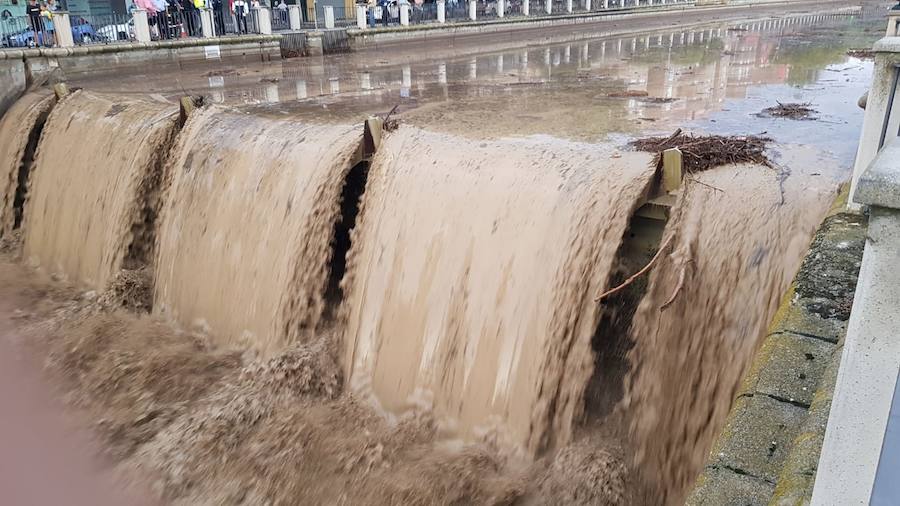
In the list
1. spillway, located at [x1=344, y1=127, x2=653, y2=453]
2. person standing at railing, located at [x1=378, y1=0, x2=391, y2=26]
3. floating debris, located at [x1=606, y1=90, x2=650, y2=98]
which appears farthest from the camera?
person standing at railing, located at [x1=378, y1=0, x2=391, y2=26]

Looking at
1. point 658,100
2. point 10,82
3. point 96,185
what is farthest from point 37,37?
point 658,100

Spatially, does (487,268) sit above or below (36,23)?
below

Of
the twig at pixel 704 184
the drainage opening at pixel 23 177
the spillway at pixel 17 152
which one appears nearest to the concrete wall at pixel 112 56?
the spillway at pixel 17 152

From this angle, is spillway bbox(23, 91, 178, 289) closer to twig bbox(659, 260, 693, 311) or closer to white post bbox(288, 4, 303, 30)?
twig bbox(659, 260, 693, 311)

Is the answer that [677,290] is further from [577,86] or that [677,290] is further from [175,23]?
[175,23]

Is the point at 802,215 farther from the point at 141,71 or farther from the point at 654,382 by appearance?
the point at 141,71

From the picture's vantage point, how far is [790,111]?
7.77 meters

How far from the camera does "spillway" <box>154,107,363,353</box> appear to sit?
6.02 meters

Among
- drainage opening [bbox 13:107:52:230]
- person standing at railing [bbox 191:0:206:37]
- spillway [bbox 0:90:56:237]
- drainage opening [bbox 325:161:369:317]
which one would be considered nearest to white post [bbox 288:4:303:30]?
person standing at railing [bbox 191:0:206:37]

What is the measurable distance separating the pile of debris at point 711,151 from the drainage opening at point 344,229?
8.22 feet

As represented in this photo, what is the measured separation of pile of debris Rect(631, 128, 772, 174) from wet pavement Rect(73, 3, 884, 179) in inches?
21.8

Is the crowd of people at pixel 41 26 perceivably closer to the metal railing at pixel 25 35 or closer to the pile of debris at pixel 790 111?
the metal railing at pixel 25 35

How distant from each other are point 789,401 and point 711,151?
9.44 feet

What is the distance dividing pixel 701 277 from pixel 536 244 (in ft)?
3.60
